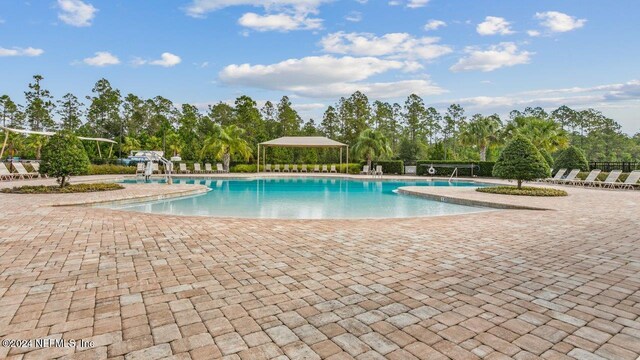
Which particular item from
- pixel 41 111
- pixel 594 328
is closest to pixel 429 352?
pixel 594 328

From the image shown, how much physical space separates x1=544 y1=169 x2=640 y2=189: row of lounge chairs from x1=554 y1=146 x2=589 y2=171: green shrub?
85cm

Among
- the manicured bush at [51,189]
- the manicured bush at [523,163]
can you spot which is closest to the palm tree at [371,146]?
the manicured bush at [523,163]

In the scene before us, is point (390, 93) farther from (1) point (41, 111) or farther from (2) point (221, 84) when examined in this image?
(1) point (41, 111)

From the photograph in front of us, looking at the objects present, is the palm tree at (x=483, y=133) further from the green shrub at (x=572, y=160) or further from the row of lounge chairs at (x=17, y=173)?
the row of lounge chairs at (x=17, y=173)

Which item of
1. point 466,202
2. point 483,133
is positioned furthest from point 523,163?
point 483,133

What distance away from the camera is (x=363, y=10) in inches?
661

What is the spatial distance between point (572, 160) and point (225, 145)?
21.6m

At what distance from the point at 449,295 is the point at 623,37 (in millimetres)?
16778

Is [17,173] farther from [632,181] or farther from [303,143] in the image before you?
[632,181]

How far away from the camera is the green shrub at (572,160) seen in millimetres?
18844

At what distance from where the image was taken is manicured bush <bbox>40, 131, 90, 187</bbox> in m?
11.0

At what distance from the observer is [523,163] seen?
1217 cm

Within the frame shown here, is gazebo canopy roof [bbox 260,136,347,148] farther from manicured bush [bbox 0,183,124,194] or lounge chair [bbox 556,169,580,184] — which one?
manicured bush [bbox 0,183,124,194]

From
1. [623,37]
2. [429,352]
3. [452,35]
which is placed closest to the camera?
[429,352]
